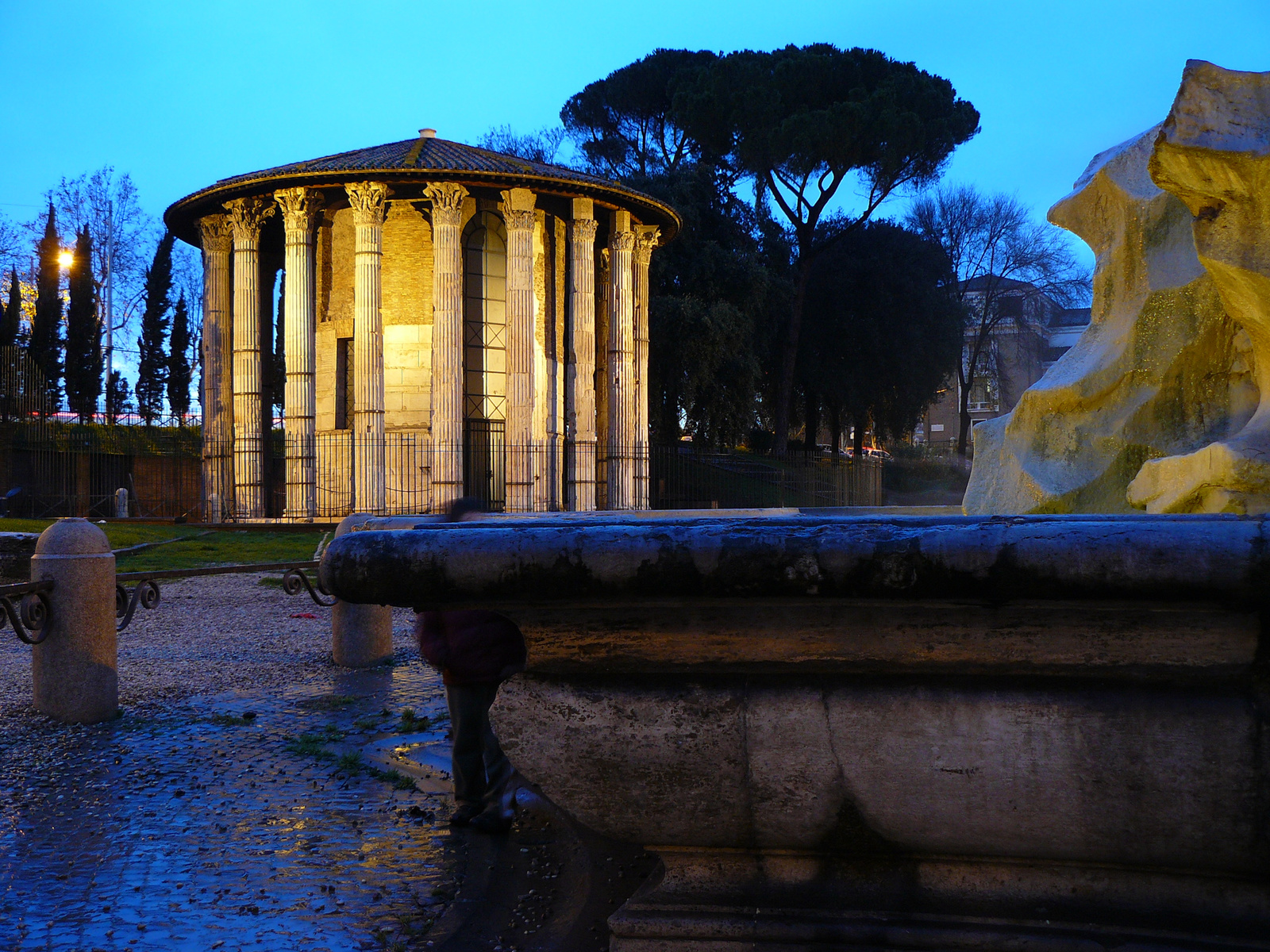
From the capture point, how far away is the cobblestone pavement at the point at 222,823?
9.00 ft

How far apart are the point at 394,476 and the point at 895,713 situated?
21.3m

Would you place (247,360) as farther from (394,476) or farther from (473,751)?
(473,751)

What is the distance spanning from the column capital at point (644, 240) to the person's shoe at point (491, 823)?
22794 millimetres

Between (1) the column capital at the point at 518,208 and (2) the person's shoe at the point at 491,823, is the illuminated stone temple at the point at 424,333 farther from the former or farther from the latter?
(2) the person's shoe at the point at 491,823

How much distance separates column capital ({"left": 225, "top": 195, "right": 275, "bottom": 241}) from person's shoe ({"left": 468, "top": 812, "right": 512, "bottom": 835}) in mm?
21787

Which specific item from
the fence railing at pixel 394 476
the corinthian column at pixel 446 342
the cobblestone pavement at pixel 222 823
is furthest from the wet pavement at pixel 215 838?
the corinthian column at pixel 446 342

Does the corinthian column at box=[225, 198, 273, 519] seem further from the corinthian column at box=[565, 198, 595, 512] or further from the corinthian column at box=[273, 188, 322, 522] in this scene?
the corinthian column at box=[565, 198, 595, 512]

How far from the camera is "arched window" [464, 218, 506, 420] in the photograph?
76.9ft

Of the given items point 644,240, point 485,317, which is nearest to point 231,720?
point 485,317

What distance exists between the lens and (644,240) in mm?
25594

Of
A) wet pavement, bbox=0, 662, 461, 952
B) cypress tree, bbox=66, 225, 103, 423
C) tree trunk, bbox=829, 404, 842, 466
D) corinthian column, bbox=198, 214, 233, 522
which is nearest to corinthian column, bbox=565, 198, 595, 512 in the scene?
corinthian column, bbox=198, 214, 233, 522

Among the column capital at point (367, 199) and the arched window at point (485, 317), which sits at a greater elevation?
the column capital at point (367, 199)

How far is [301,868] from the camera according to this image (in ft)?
10.3

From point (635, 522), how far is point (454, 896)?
159 cm
